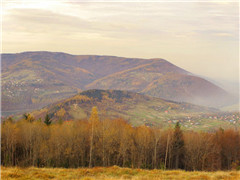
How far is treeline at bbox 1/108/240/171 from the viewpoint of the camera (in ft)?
143

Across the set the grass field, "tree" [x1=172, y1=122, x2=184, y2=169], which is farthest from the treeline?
the grass field

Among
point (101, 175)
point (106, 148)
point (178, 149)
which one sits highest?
point (101, 175)

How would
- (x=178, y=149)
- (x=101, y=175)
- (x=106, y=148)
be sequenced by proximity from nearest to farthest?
1. (x=101, y=175)
2. (x=106, y=148)
3. (x=178, y=149)

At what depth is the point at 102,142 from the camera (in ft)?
152

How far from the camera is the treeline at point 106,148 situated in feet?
143

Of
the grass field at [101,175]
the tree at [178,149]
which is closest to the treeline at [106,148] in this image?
the tree at [178,149]

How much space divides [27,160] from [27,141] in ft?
14.4

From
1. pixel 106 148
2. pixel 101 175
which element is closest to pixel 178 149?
pixel 106 148

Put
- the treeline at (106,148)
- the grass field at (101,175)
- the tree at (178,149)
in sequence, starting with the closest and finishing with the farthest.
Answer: the grass field at (101,175) < the treeline at (106,148) < the tree at (178,149)

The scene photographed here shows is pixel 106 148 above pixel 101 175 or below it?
below

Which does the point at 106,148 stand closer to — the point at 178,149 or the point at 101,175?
the point at 178,149

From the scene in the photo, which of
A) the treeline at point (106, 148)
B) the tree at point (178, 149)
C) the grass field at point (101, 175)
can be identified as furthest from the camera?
the tree at point (178, 149)

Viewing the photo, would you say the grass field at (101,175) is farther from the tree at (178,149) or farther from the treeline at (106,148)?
the tree at (178,149)

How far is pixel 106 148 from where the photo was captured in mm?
45312
